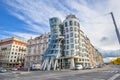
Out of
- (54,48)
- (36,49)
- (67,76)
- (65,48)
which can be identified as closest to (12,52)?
(36,49)

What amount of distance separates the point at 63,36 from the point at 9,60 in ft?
154

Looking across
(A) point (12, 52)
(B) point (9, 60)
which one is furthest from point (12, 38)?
(B) point (9, 60)

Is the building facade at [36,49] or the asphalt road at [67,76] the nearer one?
the asphalt road at [67,76]

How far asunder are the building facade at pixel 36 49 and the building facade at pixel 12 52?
12.8 meters

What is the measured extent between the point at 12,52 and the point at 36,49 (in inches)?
842

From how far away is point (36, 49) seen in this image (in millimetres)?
87125

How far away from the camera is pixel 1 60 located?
325 feet

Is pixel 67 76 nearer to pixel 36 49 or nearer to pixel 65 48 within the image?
pixel 65 48

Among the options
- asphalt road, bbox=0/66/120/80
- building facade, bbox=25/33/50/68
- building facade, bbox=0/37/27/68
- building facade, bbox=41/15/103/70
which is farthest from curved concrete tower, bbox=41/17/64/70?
asphalt road, bbox=0/66/120/80

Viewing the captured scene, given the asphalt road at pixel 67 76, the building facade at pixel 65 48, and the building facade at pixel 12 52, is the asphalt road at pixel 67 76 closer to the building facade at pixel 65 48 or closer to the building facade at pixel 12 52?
the building facade at pixel 65 48

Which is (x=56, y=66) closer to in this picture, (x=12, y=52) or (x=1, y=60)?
(x=12, y=52)

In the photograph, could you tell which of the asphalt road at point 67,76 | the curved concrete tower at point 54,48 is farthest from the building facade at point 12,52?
the asphalt road at point 67,76

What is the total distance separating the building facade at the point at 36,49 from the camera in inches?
3273

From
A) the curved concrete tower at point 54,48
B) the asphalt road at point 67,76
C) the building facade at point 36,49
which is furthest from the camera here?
the building facade at point 36,49
